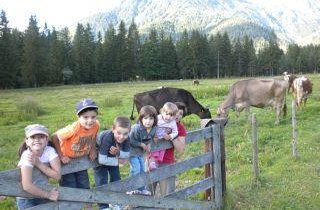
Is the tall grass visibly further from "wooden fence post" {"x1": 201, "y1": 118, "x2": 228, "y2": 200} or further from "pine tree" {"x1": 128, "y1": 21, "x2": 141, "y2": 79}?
"pine tree" {"x1": 128, "y1": 21, "x2": 141, "y2": 79}

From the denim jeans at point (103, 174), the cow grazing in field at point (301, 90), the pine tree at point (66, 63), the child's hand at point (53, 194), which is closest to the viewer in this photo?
the child's hand at point (53, 194)

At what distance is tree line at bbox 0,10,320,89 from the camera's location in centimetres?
6331

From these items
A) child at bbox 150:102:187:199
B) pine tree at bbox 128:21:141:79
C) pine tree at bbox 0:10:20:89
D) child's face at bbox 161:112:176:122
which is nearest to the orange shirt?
child's face at bbox 161:112:176:122

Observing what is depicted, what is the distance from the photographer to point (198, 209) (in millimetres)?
7383

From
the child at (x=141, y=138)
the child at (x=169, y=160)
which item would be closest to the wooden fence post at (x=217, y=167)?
the child at (x=169, y=160)

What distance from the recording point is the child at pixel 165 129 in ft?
21.8

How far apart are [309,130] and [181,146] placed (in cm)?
1090

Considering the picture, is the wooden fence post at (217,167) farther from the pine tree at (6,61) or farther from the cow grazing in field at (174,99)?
the pine tree at (6,61)

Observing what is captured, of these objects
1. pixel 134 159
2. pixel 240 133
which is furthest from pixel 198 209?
pixel 240 133

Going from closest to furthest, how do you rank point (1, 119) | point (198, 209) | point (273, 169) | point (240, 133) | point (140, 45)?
point (198, 209) → point (273, 169) → point (240, 133) → point (1, 119) → point (140, 45)

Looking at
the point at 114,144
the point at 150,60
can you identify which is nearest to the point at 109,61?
the point at 150,60

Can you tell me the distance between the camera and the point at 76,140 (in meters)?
5.32

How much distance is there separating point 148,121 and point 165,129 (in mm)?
542

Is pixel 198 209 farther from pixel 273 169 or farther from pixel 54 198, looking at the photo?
pixel 273 169
